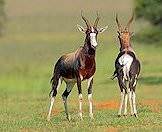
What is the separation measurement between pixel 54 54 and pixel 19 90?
39.8 meters

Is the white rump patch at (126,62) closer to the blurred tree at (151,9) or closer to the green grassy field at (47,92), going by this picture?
the green grassy field at (47,92)

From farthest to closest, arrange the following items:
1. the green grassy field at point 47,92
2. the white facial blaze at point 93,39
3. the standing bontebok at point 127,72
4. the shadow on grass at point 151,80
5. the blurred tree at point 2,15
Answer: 1. the blurred tree at point 2,15
2. the shadow on grass at point 151,80
3. the standing bontebok at point 127,72
4. the white facial blaze at point 93,39
5. the green grassy field at point 47,92

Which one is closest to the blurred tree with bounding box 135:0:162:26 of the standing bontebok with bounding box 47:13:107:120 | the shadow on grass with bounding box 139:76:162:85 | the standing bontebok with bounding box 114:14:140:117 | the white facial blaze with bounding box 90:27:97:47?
the shadow on grass with bounding box 139:76:162:85

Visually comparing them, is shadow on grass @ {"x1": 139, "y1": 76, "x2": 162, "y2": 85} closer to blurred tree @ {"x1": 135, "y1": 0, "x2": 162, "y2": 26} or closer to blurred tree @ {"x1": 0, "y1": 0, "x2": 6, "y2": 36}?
blurred tree @ {"x1": 135, "y1": 0, "x2": 162, "y2": 26}

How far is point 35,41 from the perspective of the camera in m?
106

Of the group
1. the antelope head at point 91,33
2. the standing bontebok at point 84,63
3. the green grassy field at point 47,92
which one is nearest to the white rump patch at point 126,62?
the standing bontebok at point 84,63

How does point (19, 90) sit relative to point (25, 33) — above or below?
below

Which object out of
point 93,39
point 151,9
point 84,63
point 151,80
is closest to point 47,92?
point 151,80

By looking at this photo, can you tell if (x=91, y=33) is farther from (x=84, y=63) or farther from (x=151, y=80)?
(x=151, y=80)

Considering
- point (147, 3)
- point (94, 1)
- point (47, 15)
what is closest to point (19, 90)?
point (147, 3)

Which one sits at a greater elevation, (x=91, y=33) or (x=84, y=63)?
(x=91, y=33)

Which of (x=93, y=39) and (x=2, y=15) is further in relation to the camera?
(x=2, y=15)

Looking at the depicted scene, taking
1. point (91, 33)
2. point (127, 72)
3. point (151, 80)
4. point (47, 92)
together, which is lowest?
point (47, 92)

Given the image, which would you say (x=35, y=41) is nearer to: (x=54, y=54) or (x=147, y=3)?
(x=54, y=54)
